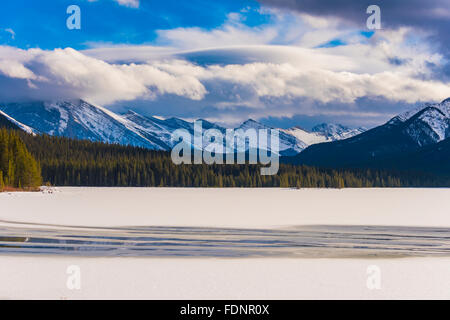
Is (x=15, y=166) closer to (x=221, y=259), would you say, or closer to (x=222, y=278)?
(x=221, y=259)

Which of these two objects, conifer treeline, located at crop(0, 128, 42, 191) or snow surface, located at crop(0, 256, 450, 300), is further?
conifer treeline, located at crop(0, 128, 42, 191)

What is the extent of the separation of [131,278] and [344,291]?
8.46 meters

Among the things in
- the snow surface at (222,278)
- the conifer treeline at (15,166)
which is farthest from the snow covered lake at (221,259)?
the conifer treeline at (15,166)

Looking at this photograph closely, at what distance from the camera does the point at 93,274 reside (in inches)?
912

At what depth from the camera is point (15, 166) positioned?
432 ft

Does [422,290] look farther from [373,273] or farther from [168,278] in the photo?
[168,278]

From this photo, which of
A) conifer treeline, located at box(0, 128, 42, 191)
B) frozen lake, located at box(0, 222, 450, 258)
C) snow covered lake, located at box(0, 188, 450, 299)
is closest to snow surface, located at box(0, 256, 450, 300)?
snow covered lake, located at box(0, 188, 450, 299)

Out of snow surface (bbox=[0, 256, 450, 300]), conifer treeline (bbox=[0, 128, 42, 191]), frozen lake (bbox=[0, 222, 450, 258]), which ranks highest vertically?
conifer treeline (bbox=[0, 128, 42, 191])

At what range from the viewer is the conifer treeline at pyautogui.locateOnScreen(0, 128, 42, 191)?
12862 centimetres

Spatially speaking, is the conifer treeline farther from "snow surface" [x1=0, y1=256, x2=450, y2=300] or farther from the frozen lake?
"snow surface" [x1=0, y1=256, x2=450, y2=300]

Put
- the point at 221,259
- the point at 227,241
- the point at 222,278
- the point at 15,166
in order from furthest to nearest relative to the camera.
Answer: the point at 15,166 → the point at 227,241 → the point at 221,259 → the point at 222,278

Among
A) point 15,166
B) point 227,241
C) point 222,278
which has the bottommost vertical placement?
point 222,278

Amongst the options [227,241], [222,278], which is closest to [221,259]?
[222,278]
